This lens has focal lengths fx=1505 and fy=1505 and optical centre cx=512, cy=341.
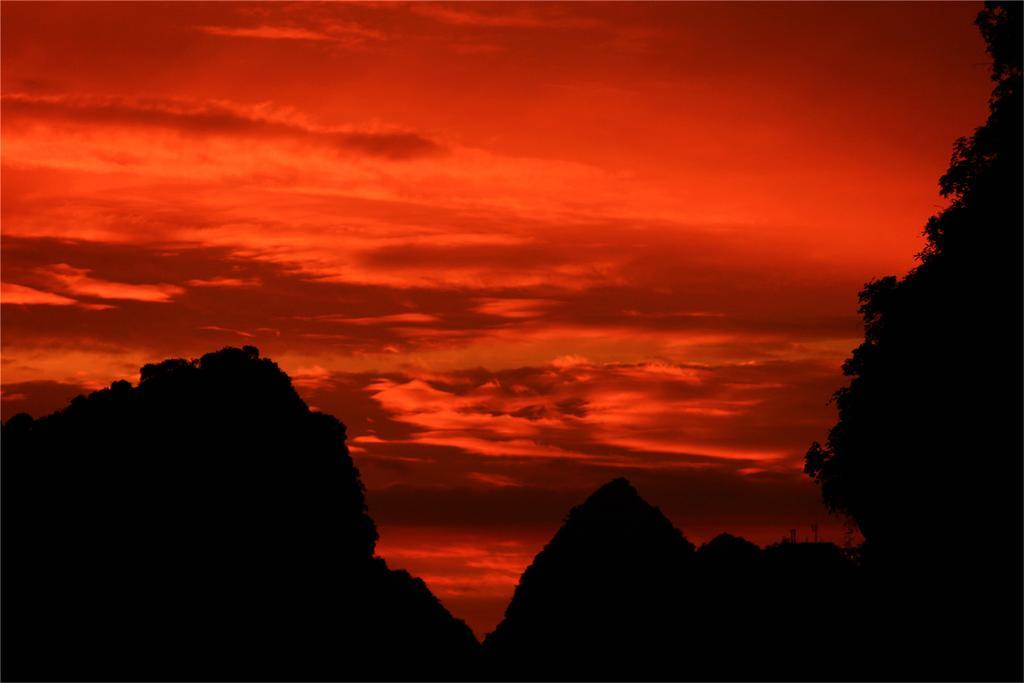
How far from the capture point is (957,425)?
34.4 metres

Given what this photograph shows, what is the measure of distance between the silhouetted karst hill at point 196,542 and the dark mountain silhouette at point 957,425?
3174 cm

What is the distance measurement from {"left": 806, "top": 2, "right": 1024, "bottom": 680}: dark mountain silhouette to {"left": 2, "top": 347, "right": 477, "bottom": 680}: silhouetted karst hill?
3174 centimetres

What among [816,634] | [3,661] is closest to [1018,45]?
[816,634]

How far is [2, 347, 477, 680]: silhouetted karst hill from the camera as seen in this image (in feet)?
192

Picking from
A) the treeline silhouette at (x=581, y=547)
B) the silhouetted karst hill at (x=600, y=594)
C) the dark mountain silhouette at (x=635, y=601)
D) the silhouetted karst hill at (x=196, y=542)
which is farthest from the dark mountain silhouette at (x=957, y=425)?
the silhouetted karst hill at (x=600, y=594)

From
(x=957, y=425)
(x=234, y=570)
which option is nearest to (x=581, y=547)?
(x=234, y=570)

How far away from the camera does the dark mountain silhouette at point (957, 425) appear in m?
33.2

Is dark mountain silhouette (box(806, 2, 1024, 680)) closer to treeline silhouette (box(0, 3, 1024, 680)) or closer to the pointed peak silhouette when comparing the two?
treeline silhouette (box(0, 3, 1024, 680))

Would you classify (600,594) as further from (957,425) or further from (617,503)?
(957,425)

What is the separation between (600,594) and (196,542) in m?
33.2

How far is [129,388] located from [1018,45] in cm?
4445

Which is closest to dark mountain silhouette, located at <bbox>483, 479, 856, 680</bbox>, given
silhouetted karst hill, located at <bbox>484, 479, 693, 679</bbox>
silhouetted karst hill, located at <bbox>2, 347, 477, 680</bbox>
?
silhouetted karst hill, located at <bbox>484, 479, 693, 679</bbox>

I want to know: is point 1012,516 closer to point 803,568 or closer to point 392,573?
point 803,568

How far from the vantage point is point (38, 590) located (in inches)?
2270
